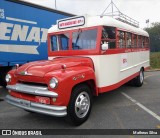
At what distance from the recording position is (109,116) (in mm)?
5246

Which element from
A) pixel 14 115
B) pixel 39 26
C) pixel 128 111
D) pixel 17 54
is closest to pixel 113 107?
pixel 128 111

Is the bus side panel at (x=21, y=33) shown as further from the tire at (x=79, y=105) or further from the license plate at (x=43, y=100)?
the tire at (x=79, y=105)

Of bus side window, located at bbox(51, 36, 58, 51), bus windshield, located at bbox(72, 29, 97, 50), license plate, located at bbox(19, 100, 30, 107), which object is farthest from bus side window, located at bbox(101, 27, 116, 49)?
license plate, located at bbox(19, 100, 30, 107)

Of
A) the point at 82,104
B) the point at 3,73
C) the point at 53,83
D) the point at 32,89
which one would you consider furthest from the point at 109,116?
the point at 3,73

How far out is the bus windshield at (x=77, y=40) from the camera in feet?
18.0

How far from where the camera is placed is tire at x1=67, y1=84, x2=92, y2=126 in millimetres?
4367

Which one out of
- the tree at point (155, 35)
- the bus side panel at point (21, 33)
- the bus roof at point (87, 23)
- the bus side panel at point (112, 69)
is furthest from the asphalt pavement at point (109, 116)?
the tree at point (155, 35)

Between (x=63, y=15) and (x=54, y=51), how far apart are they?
13.6 ft

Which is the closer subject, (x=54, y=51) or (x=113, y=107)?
(x=113, y=107)

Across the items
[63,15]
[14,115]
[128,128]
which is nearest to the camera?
[128,128]

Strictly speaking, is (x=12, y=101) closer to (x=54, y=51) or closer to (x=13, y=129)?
(x=13, y=129)

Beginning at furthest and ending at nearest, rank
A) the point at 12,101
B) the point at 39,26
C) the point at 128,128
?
the point at 39,26 → the point at 12,101 → the point at 128,128

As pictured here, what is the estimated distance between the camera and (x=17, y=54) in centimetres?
775

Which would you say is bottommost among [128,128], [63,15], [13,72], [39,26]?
[128,128]
